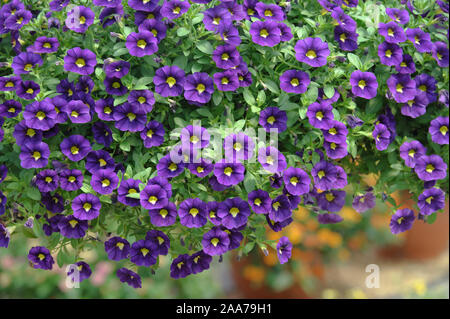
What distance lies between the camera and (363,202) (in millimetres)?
1586

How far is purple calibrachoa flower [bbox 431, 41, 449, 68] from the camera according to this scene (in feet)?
4.96

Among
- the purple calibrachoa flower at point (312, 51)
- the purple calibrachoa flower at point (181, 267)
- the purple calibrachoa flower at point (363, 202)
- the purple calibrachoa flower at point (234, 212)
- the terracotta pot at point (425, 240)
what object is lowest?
the terracotta pot at point (425, 240)

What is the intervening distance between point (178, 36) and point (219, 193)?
426mm

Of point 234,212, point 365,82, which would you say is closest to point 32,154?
point 234,212

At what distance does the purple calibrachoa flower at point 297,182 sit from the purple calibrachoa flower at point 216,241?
7.8 inches

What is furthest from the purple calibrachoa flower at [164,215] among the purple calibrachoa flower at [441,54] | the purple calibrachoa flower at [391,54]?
the purple calibrachoa flower at [441,54]

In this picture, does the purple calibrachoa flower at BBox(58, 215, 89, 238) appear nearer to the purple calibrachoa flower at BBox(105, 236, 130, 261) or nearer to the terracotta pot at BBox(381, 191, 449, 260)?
the purple calibrachoa flower at BBox(105, 236, 130, 261)

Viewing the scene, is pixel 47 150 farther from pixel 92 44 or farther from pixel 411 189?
pixel 411 189

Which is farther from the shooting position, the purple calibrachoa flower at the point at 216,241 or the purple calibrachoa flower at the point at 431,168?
the purple calibrachoa flower at the point at 431,168

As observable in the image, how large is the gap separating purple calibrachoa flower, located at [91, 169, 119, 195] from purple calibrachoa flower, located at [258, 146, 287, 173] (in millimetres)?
362

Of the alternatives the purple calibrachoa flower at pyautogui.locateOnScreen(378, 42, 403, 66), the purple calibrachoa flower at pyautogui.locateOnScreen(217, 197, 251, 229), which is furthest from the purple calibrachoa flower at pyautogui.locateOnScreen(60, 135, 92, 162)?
the purple calibrachoa flower at pyautogui.locateOnScreen(378, 42, 403, 66)

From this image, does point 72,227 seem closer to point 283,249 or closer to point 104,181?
point 104,181

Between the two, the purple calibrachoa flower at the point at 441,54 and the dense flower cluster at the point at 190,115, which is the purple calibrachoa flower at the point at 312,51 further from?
the purple calibrachoa flower at the point at 441,54

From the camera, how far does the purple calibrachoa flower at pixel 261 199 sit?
1316 millimetres
